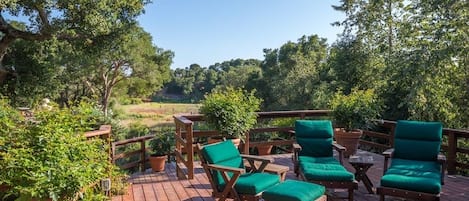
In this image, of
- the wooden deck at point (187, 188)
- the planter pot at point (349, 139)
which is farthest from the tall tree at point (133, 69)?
the planter pot at point (349, 139)

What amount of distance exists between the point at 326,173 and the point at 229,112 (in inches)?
67.7

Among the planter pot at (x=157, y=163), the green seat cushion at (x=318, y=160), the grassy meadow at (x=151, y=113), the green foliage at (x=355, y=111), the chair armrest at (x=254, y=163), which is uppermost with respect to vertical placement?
the green foliage at (x=355, y=111)

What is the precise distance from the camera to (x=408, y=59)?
816cm

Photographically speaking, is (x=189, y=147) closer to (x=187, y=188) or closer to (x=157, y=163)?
(x=187, y=188)

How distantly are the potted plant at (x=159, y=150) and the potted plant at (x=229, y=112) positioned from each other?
3.15 feet

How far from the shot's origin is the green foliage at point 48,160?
266 cm

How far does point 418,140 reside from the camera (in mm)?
4246

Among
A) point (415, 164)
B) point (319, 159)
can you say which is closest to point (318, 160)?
point (319, 159)

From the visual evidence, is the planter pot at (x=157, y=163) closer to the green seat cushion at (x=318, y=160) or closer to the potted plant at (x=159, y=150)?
the potted plant at (x=159, y=150)

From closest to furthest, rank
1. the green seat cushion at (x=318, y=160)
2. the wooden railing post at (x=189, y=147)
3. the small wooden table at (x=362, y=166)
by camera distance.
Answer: the small wooden table at (x=362, y=166) < the green seat cushion at (x=318, y=160) < the wooden railing post at (x=189, y=147)

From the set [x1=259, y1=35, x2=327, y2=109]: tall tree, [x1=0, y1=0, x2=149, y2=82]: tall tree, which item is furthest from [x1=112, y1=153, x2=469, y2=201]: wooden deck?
[x1=259, y1=35, x2=327, y2=109]: tall tree

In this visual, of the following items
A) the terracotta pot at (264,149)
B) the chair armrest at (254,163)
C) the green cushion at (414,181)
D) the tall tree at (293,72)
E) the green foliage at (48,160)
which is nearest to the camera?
the green foliage at (48,160)

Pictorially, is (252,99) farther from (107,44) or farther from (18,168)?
(107,44)

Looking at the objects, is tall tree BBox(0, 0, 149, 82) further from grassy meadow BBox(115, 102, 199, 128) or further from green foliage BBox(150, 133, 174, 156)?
grassy meadow BBox(115, 102, 199, 128)
